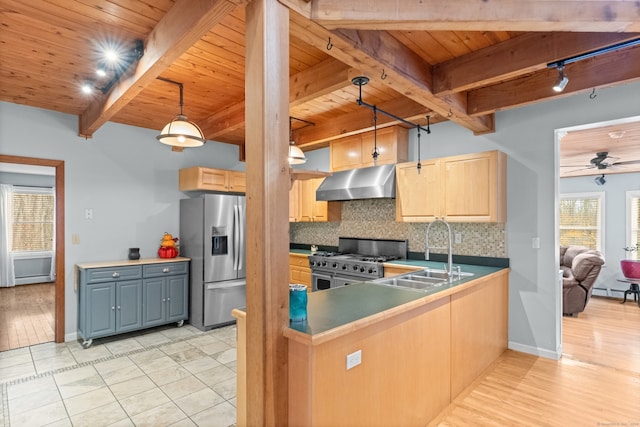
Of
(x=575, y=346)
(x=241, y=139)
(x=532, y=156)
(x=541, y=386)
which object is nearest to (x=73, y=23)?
(x=241, y=139)

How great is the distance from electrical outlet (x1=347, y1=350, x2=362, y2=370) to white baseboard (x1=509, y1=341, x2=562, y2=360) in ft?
8.98

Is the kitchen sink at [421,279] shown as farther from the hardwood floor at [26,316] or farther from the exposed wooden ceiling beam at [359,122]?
the hardwood floor at [26,316]

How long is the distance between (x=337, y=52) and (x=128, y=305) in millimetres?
3822

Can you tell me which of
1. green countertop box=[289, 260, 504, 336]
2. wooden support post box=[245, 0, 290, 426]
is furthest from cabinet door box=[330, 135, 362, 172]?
wooden support post box=[245, 0, 290, 426]

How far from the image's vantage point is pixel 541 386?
287 cm

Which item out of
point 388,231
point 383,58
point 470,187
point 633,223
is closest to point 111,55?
point 383,58

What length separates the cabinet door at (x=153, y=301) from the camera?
14.0ft

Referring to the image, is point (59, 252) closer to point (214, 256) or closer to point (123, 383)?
point (214, 256)

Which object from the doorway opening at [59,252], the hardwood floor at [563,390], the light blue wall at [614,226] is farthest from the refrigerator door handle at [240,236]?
the light blue wall at [614,226]

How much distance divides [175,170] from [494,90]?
4226 mm

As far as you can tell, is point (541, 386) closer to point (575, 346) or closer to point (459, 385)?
point (459, 385)

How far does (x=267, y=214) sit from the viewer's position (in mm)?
1478

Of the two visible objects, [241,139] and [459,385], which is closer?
[459,385]

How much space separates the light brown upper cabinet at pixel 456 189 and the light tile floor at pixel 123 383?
8.76 feet
